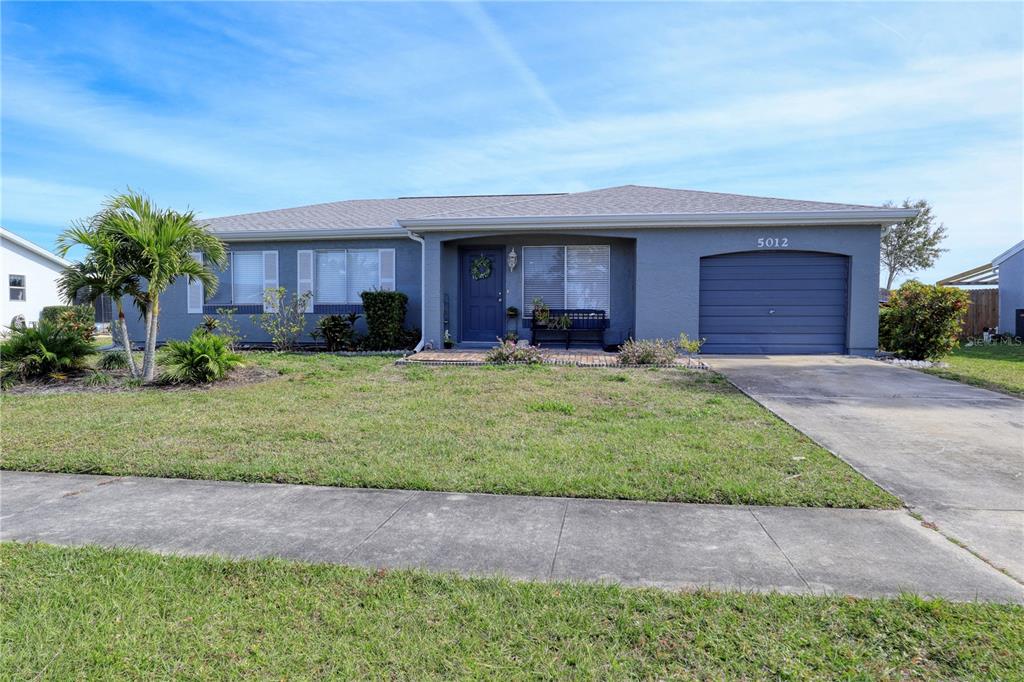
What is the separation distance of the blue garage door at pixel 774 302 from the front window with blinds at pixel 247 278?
1109 cm

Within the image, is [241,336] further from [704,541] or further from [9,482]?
[704,541]

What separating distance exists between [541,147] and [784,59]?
356 inches

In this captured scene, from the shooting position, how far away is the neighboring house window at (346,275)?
14867 millimetres

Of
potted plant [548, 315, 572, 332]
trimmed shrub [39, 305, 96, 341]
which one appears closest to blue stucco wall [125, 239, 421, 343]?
trimmed shrub [39, 305, 96, 341]

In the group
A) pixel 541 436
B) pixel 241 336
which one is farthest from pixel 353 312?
pixel 541 436

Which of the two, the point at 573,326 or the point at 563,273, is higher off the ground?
the point at 563,273

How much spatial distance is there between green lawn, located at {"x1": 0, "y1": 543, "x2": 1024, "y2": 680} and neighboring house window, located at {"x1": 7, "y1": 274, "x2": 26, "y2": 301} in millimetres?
27231

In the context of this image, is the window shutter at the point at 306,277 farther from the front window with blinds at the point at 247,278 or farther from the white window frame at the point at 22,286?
the white window frame at the point at 22,286

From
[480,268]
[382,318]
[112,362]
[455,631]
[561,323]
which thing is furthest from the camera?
[480,268]

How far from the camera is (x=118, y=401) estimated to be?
792 cm

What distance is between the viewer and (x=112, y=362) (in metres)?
10.4

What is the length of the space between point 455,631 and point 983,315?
88.3 feet

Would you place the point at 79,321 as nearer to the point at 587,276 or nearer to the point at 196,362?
the point at 196,362

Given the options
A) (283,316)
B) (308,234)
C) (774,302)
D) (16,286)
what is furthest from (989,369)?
(16,286)
